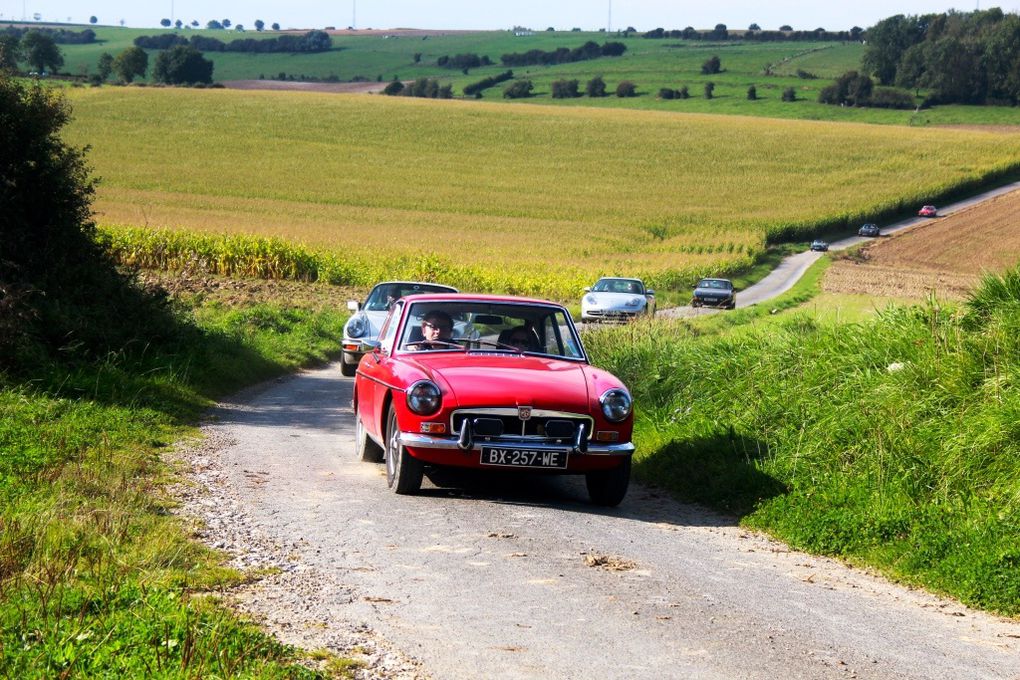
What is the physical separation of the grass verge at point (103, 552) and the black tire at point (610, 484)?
10.4 ft

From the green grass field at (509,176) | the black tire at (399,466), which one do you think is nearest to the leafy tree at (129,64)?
the green grass field at (509,176)

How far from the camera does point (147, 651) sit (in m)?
5.05

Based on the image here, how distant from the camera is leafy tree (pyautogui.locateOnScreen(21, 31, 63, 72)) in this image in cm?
13925

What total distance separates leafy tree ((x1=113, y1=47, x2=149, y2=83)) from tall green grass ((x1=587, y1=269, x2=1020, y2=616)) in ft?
495

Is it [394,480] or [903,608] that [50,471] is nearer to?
[394,480]

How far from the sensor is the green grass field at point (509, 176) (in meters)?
56.2

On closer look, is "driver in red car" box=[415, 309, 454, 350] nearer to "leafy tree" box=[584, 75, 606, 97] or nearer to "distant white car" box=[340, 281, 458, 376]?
"distant white car" box=[340, 281, 458, 376]

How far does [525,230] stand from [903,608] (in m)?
58.8

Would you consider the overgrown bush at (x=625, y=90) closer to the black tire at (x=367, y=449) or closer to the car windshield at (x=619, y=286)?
the car windshield at (x=619, y=286)

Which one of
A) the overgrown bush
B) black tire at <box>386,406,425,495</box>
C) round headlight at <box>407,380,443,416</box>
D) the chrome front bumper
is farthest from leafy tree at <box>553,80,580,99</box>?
the chrome front bumper

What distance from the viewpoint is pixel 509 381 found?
31.0 ft

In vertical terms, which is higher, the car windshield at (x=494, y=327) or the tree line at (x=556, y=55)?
the tree line at (x=556, y=55)

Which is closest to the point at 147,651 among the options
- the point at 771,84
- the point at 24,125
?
the point at 24,125

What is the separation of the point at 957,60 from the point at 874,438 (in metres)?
142
